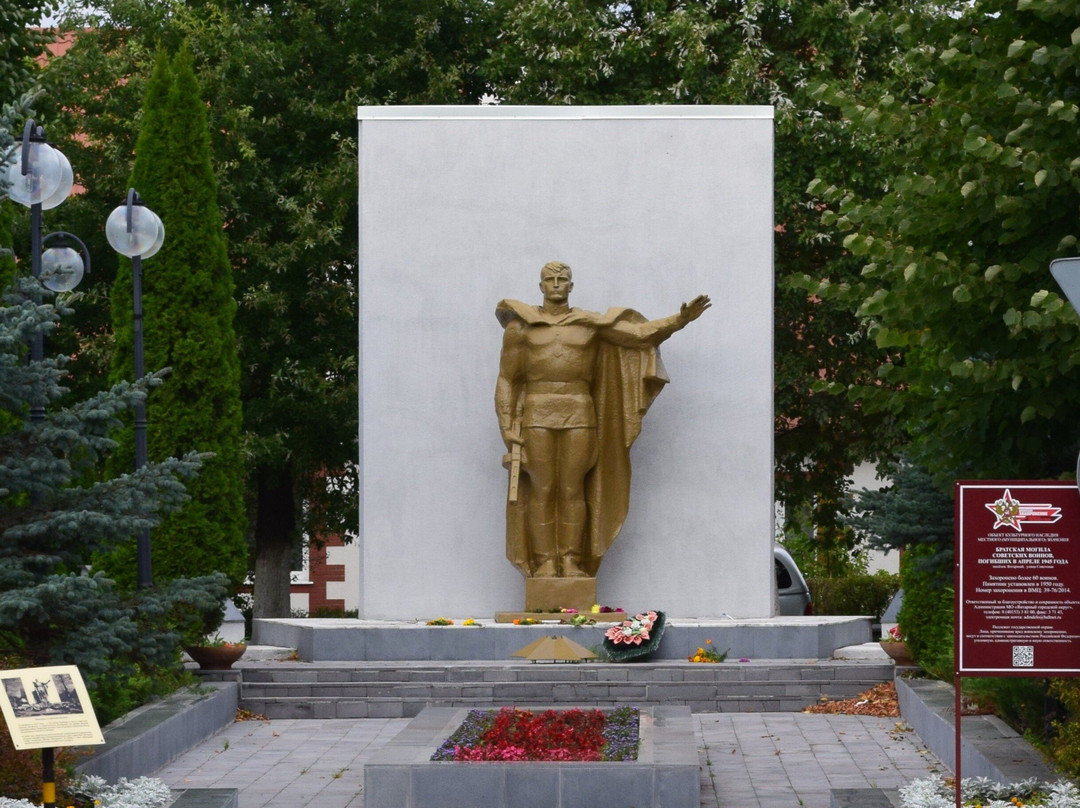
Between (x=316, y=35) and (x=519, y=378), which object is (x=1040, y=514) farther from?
(x=316, y=35)

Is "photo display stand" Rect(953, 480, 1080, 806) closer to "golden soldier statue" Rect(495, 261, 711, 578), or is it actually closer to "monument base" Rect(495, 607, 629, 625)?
"golden soldier statue" Rect(495, 261, 711, 578)

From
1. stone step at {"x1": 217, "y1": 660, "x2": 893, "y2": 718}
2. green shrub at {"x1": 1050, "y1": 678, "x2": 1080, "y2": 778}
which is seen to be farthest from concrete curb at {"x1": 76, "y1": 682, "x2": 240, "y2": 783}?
green shrub at {"x1": 1050, "y1": 678, "x2": 1080, "y2": 778}

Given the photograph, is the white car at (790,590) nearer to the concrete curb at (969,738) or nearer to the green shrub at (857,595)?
the green shrub at (857,595)

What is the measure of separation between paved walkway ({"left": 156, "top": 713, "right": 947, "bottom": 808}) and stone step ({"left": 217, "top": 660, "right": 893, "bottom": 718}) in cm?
22

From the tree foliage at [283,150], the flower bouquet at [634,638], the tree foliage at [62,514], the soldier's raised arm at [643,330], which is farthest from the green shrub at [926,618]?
the tree foliage at [283,150]

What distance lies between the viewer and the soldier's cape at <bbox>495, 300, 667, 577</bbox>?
51.1 feet

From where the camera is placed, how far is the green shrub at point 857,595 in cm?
2366

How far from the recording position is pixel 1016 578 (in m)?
7.67

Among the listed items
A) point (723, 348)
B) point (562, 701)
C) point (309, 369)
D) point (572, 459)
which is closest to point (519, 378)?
point (572, 459)

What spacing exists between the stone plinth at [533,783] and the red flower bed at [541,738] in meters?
0.21

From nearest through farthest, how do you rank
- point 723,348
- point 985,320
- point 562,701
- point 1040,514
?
point 1040,514
point 985,320
point 562,701
point 723,348

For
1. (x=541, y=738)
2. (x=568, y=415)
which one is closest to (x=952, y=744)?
(x=541, y=738)

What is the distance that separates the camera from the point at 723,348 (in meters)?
16.3

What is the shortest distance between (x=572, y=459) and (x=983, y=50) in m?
7.29
